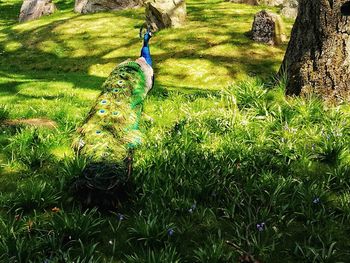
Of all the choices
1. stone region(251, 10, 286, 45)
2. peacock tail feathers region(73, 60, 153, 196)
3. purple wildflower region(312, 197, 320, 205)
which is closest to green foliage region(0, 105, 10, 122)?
peacock tail feathers region(73, 60, 153, 196)

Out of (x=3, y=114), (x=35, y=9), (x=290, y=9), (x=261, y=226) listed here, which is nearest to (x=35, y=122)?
(x=3, y=114)

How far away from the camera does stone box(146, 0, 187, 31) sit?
20375 mm

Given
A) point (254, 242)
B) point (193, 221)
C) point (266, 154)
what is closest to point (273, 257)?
point (254, 242)

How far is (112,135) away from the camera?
16.8 feet

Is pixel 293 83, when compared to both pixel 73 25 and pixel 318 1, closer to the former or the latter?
pixel 318 1

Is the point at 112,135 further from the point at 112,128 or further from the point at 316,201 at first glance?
the point at 316,201

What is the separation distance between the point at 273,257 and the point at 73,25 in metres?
22.3

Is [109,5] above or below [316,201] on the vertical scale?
above

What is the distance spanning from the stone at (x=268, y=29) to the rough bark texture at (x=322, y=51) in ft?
33.3

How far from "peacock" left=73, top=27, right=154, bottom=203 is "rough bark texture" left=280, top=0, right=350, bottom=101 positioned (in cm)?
294

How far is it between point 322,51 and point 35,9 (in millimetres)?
26018

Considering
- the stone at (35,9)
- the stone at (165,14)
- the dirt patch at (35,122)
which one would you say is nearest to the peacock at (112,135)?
the dirt patch at (35,122)

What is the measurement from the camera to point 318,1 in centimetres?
694

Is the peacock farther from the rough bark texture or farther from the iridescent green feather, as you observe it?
the rough bark texture
